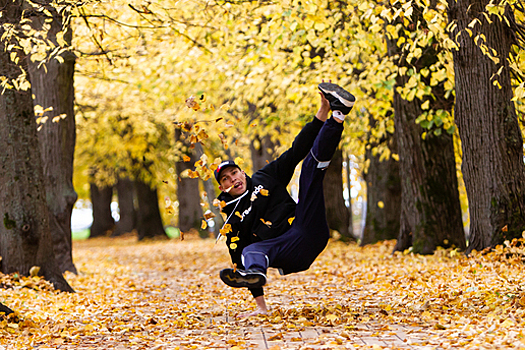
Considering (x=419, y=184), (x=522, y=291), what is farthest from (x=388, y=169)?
(x=522, y=291)

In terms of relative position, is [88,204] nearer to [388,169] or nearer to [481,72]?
[388,169]

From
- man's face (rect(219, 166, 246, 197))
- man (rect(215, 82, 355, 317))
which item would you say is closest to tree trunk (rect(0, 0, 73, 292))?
man's face (rect(219, 166, 246, 197))

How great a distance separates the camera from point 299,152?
6.02m

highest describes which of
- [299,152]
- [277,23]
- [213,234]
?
[277,23]

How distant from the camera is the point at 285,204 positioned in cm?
608

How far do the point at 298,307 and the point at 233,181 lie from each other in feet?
6.41

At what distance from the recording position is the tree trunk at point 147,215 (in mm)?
27969

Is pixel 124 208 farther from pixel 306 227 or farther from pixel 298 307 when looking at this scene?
pixel 306 227

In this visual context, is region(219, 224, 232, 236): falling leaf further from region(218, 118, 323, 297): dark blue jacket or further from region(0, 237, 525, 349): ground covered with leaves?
region(0, 237, 525, 349): ground covered with leaves

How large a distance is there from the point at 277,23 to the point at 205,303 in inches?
206

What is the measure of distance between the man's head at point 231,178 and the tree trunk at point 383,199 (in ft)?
29.7

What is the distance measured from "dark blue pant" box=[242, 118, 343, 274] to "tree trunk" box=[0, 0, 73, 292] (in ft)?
15.5

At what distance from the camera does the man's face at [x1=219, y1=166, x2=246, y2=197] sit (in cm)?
603

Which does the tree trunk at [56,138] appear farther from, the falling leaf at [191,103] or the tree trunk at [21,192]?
the falling leaf at [191,103]
